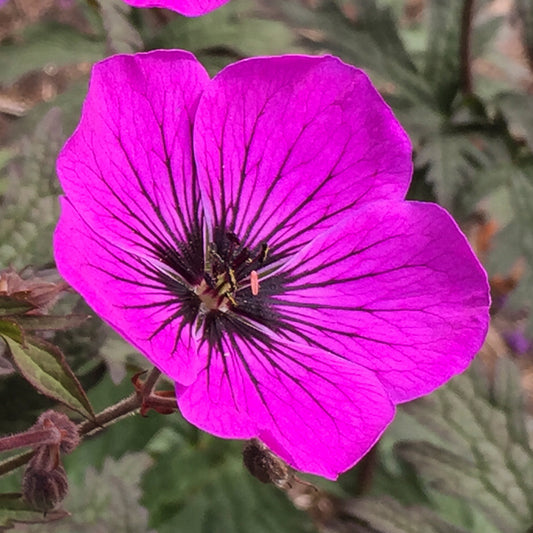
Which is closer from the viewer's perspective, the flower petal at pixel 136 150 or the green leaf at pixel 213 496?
the flower petal at pixel 136 150

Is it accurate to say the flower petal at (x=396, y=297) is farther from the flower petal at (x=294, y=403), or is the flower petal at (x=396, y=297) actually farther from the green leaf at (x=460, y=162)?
the green leaf at (x=460, y=162)

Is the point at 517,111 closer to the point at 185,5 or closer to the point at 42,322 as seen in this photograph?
the point at 185,5

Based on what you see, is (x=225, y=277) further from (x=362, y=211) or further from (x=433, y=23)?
(x=433, y=23)

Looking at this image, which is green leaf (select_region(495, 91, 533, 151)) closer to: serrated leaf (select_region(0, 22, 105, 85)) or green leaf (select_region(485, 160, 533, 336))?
green leaf (select_region(485, 160, 533, 336))

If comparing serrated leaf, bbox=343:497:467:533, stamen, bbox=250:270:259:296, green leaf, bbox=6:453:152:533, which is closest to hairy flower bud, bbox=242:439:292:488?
stamen, bbox=250:270:259:296

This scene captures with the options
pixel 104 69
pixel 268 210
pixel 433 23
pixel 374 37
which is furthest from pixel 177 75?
pixel 433 23

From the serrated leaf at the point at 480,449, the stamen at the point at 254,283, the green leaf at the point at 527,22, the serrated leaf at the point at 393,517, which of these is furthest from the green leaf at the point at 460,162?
the stamen at the point at 254,283
